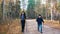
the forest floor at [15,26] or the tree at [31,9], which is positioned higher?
the tree at [31,9]

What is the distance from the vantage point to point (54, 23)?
4020mm

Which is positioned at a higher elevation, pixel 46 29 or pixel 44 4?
pixel 44 4

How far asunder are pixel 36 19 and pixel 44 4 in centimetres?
36

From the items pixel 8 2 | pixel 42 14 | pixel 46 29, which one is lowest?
pixel 46 29

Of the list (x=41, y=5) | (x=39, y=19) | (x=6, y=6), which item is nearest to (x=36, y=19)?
(x=39, y=19)

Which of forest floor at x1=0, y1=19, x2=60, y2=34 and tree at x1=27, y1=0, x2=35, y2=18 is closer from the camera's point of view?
forest floor at x1=0, y1=19, x2=60, y2=34

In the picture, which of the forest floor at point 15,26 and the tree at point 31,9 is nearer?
the forest floor at point 15,26

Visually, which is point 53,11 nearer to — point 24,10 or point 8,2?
point 24,10

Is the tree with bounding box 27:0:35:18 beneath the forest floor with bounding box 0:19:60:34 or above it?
above

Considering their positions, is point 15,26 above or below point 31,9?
below

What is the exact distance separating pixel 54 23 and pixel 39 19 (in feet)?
1.04

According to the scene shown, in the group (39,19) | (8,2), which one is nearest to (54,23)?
(39,19)

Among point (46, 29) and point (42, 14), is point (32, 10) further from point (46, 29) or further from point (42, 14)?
point (46, 29)

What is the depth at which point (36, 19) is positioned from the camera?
3.96 m
